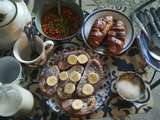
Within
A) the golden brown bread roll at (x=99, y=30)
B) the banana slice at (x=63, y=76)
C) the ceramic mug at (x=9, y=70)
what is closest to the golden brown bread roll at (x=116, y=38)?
the golden brown bread roll at (x=99, y=30)

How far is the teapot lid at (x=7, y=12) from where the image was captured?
2.88 feet

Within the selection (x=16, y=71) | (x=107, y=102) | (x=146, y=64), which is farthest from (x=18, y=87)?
(x=146, y=64)

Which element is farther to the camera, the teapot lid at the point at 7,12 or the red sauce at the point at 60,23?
the red sauce at the point at 60,23

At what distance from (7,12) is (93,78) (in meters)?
0.25

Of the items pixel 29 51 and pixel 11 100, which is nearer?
pixel 11 100

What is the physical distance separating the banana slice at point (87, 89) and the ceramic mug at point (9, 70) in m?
0.16

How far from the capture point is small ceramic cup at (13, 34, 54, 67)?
92 centimetres

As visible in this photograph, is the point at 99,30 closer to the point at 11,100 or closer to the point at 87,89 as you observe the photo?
the point at 87,89

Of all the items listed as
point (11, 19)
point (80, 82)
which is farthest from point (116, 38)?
point (11, 19)

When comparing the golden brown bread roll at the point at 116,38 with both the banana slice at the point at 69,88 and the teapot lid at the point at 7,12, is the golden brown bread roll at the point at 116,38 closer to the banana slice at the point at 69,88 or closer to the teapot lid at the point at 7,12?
the banana slice at the point at 69,88

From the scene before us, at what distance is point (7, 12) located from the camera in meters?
0.88

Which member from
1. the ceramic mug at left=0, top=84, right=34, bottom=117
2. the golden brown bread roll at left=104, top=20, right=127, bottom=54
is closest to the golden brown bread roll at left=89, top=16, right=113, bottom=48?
the golden brown bread roll at left=104, top=20, right=127, bottom=54

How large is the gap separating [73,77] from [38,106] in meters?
0.12

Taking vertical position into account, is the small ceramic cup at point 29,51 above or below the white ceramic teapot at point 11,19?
below
